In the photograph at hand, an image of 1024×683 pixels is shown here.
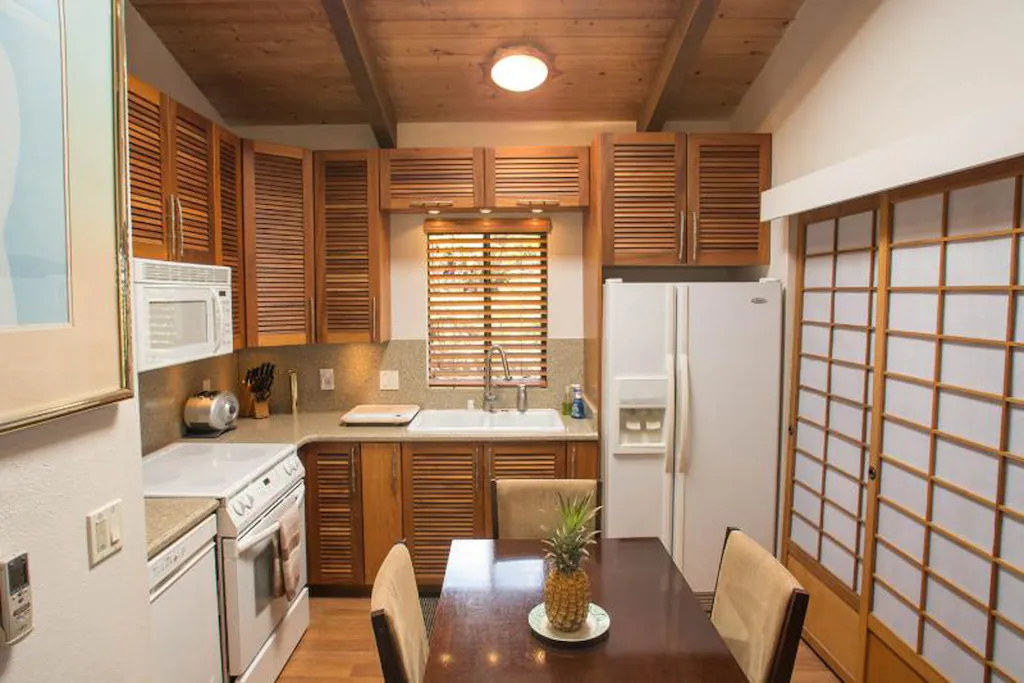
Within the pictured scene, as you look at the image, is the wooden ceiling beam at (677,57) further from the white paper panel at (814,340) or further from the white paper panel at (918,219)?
the white paper panel at (814,340)

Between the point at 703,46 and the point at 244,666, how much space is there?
11.0ft

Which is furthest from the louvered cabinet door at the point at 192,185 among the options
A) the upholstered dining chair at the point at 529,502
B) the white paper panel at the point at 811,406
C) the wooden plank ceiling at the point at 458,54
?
the white paper panel at the point at 811,406

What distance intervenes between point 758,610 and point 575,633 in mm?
521

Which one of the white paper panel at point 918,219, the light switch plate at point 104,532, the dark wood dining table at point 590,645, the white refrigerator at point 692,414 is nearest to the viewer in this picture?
the light switch plate at point 104,532

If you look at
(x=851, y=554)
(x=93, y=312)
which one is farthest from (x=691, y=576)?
(x=93, y=312)

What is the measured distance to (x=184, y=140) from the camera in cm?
256

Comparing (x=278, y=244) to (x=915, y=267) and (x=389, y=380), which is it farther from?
(x=915, y=267)

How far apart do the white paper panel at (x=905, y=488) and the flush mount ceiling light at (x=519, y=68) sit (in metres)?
2.20

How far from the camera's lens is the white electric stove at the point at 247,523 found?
2.18 metres

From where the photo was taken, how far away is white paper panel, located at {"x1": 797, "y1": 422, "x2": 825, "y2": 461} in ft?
9.00

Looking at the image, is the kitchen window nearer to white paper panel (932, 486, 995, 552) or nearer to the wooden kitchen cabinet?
the wooden kitchen cabinet

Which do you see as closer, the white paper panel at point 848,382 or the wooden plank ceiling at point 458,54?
the white paper panel at point 848,382

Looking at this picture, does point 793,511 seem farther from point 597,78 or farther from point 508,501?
point 597,78

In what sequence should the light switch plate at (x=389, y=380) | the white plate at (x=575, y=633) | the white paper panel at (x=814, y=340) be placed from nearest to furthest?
the white plate at (x=575, y=633) → the white paper panel at (x=814, y=340) → the light switch plate at (x=389, y=380)
